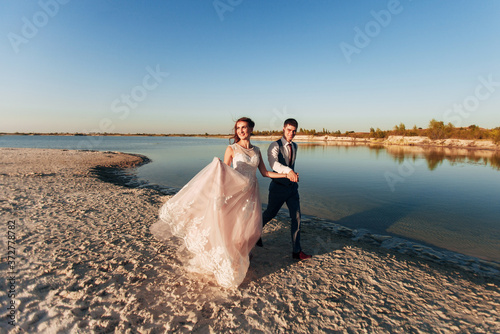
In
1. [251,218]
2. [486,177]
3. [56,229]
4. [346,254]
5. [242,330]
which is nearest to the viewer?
[242,330]

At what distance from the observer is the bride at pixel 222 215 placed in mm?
3412

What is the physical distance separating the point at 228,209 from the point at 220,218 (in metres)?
0.20

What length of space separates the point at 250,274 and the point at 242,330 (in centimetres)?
121

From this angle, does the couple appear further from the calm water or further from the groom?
the calm water

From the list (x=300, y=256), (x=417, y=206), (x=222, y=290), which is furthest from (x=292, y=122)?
(x=417, y=206)

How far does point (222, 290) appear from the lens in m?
3.42

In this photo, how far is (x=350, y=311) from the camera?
10.2 ft

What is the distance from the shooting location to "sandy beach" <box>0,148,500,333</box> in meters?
2.79

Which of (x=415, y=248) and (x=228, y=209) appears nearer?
(x=228, y=209)

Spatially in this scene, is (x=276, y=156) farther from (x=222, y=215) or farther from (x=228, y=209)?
(x=222, y=215)

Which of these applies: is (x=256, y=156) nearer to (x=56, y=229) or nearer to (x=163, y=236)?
(x=163, y=236)

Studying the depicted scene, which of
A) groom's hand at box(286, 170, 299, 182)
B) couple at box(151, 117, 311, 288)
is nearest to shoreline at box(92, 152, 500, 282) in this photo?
couple at box(151, 117, 311, 288)

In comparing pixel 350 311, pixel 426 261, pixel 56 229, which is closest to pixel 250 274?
pixel 350 311

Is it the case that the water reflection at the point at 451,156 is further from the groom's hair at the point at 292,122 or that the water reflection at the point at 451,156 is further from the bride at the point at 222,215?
the bride at the point at 222,215
